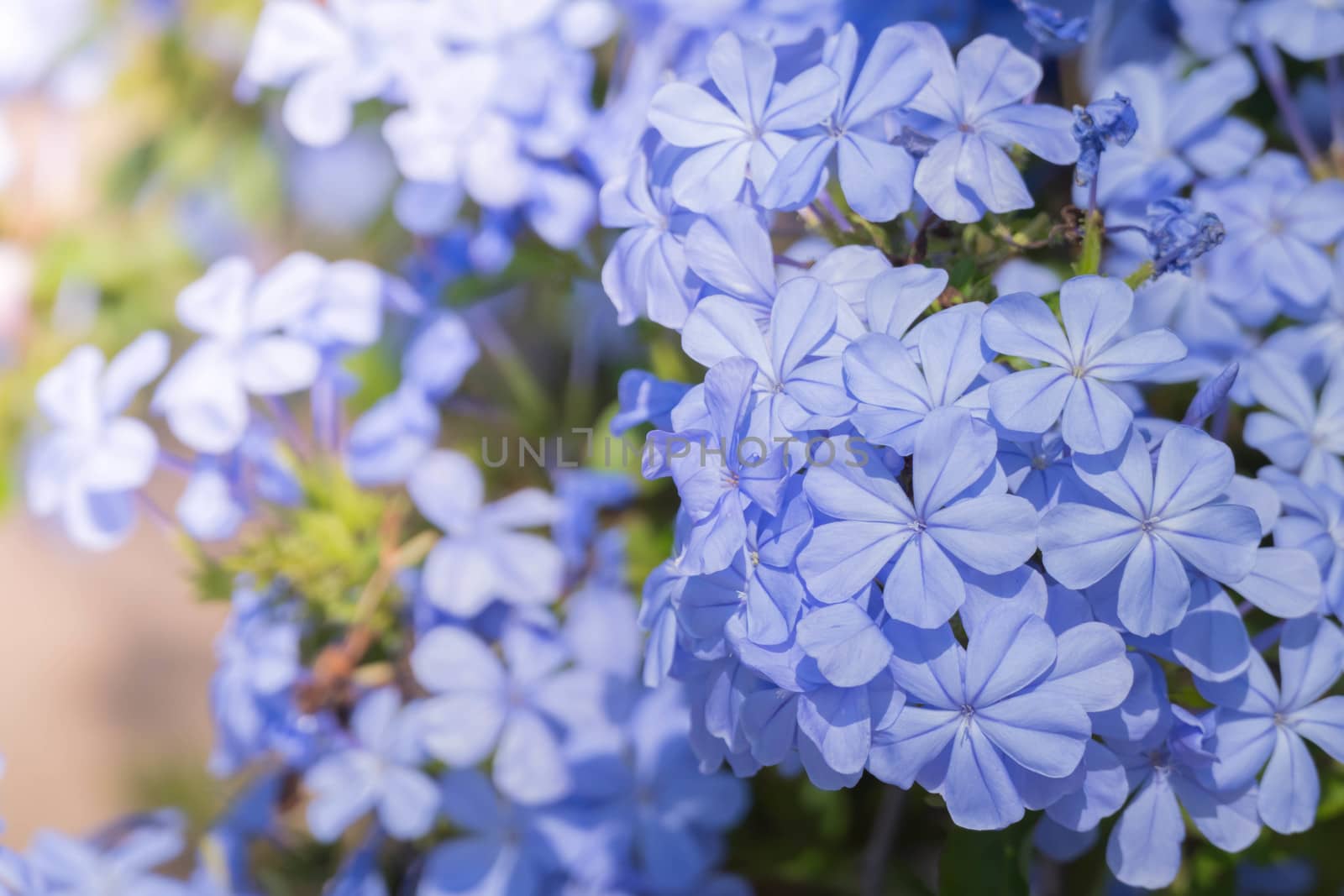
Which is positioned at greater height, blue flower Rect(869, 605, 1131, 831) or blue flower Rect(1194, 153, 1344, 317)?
blue flower Rect(1194, 153, 1344, 317)

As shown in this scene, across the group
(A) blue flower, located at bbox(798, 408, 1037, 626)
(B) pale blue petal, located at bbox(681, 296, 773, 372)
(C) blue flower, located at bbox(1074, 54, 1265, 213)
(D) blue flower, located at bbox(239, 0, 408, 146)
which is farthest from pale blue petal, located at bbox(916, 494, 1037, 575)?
(D) blue flower, located at bbox(239, 0, 408, 146)

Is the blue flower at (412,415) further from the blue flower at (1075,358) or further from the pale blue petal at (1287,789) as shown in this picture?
the pale blue petal at (1287,789)

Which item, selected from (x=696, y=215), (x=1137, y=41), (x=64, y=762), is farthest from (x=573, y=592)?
(x=64, y=762)

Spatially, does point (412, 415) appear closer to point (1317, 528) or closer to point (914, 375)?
point (914, 375)

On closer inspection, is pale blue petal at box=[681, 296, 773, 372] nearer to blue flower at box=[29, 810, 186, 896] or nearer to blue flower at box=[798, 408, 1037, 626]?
blue flower at box=[798, 408, 1037, 626]

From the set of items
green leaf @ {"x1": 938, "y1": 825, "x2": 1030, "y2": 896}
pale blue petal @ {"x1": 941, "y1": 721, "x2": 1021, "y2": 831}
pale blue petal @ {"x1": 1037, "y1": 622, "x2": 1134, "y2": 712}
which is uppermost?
pale blue petal @ {"x1": 1037, "y1": 622, "x2": 1134, "y2": 712}

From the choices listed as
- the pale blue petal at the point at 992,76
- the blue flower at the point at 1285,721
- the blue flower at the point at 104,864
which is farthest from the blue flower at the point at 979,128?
the blue flower at the point at 104,864
